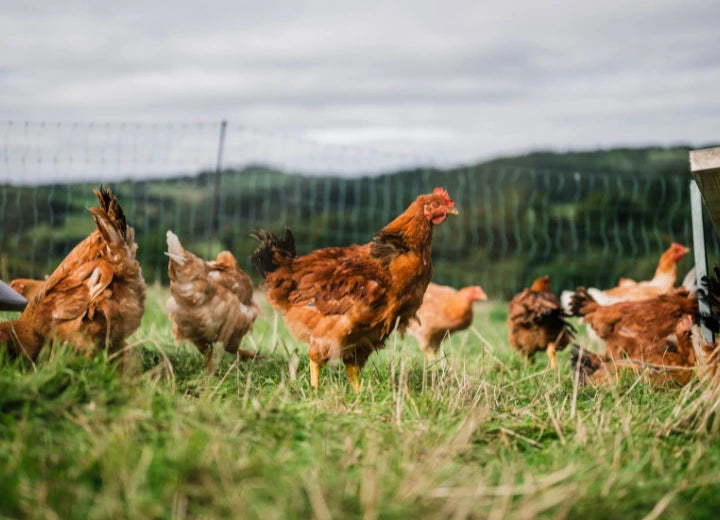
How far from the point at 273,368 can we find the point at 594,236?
8609 millimetres

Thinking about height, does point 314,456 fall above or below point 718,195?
below

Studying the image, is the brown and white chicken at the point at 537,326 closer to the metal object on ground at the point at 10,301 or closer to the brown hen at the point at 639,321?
the brown hen at the point at 639,321

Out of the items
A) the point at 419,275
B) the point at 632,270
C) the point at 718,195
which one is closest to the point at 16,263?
the point at 419,275

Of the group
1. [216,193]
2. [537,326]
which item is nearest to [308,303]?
[537,326]

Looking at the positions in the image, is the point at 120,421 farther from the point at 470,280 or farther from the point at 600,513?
the point at 470,280

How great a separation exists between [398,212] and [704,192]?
738 cm

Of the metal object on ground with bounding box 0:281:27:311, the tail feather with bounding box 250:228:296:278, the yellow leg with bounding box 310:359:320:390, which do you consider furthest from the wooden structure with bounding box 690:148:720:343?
the metal object on ground with bounding box 0:281:27:311

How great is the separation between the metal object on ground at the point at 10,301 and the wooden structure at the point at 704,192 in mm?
3577

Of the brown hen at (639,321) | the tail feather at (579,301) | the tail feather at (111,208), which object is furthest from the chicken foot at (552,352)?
the tail feather at (111,208)

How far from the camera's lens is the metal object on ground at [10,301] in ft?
13.1

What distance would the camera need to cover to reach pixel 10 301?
4008 millimetres

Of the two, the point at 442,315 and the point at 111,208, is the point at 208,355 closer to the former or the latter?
the point at 111,208

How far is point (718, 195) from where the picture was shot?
150 inches

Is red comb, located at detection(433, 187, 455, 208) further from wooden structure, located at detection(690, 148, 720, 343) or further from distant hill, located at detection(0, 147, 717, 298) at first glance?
distant hill, located at detection(0, 147, 717, 298)
